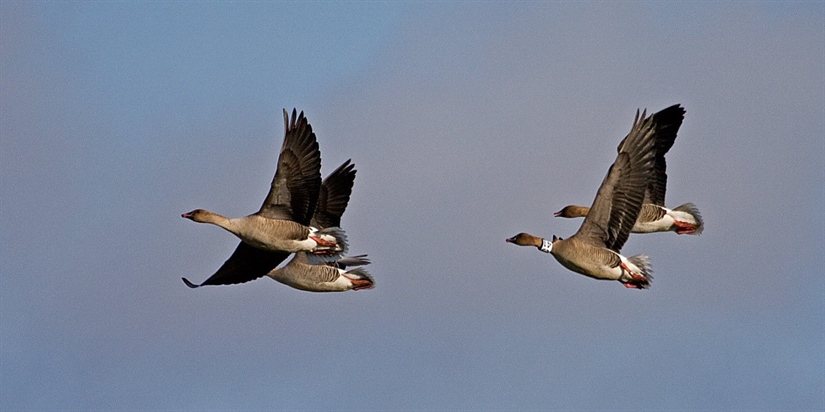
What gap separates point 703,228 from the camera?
28297 mm

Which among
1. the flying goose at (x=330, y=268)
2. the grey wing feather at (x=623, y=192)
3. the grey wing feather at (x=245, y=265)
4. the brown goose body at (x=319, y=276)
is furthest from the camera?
the brown goose body at (x=319, y=276)

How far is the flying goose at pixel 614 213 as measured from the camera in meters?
24.0

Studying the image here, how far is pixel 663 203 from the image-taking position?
91.7ft

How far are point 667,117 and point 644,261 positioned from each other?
3363 millimetres

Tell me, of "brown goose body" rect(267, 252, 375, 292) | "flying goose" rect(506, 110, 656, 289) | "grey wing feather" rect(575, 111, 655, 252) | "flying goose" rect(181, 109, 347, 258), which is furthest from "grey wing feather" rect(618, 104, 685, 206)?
"flying goose" rect(181, 109, 347, 258)

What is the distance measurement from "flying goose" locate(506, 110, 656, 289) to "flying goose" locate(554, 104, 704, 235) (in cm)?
275

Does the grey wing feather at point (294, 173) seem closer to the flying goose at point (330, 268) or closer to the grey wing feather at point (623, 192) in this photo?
the flying goose at point (330, 268)

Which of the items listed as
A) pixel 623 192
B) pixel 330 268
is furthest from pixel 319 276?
pixel 623 192

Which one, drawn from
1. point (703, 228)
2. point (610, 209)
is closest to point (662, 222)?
point (703, 228)

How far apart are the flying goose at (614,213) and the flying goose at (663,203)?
275cm

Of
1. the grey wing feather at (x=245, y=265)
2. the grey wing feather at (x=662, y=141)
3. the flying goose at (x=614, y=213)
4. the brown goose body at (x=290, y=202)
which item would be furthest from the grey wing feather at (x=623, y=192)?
the grey wing feather at (x=245, y=265)

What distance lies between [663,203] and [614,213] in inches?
156

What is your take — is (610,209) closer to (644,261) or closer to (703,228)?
(644,261)

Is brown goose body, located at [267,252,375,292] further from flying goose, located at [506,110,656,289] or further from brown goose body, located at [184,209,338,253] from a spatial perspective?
flying goose, located at [506,110,656,289]
